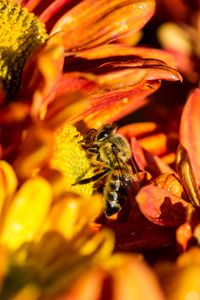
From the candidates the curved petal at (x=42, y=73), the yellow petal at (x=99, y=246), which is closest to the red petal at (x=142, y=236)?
the yellow petal at (x=99, y=246)

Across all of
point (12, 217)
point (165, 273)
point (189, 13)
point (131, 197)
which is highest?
point (12, 217)

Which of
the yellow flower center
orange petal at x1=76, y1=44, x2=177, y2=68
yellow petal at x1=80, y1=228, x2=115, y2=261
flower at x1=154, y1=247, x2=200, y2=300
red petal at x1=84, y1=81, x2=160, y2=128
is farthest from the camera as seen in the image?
red petal at x1=84, y1=81, x2=160, y2=128

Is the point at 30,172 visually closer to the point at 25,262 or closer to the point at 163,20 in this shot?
the point at 25,262

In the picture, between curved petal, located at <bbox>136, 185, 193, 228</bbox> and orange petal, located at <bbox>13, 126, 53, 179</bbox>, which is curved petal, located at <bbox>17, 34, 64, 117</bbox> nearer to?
orange petal, located at <bbox>13, 126, 53, 179</bbox>

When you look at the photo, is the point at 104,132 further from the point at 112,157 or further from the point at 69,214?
the point at 69,214

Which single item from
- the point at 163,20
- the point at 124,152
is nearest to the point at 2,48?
the point at 124,152

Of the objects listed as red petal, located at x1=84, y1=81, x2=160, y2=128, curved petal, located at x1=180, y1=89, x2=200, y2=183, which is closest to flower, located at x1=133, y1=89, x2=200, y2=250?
curved petal, located at x1=180, y1=89, x2=200, y2=183

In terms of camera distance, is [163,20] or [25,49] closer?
[25,49]
